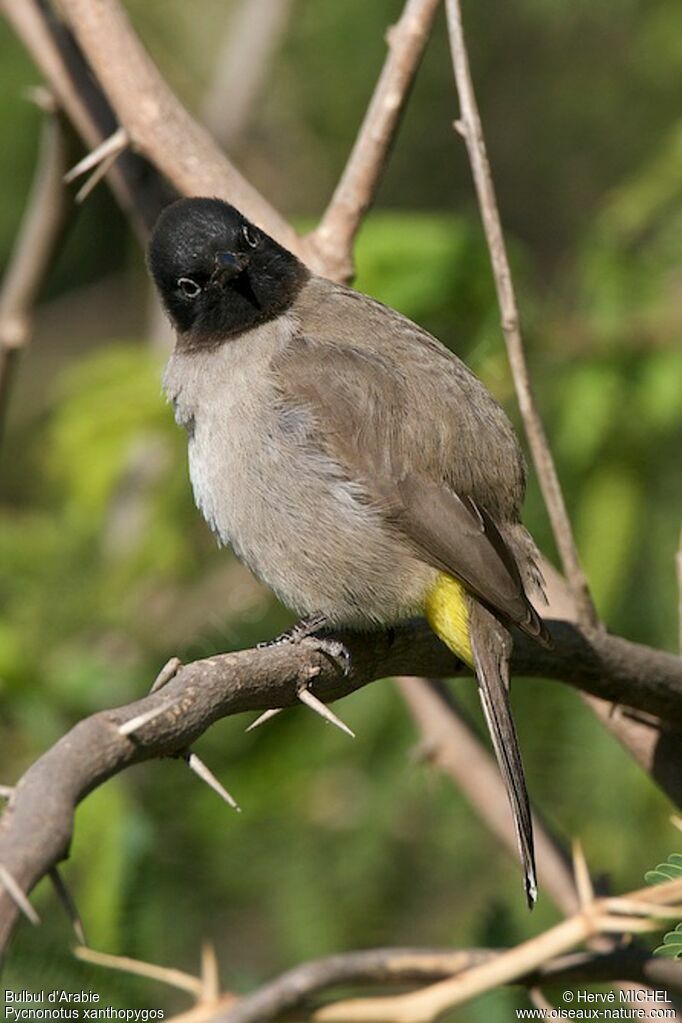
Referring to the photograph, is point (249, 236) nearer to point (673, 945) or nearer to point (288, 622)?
point (288, 622)

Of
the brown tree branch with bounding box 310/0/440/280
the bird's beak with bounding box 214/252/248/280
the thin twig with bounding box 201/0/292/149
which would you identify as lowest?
the bird's beak with bounding box 214/252/248/280

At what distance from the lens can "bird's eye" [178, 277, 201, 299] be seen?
4113mm

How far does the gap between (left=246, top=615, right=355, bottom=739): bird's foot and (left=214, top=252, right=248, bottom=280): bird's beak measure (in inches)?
38.6

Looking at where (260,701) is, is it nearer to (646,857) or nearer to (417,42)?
(417,42)

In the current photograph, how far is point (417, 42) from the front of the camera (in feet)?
13.2

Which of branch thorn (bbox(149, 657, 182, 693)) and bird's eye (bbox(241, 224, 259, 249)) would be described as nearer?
branch thorn (bbox(149, 657, 182, 693))

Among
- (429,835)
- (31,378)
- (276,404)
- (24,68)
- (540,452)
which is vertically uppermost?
(24,68)

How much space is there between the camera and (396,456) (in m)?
3.69

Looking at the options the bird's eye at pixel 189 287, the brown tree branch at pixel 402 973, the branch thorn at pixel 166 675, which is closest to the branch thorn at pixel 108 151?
the bird's eye at pixel 189 287

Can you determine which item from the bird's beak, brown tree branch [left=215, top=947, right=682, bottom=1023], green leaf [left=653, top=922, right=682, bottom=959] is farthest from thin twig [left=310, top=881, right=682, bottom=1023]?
the bird's beak

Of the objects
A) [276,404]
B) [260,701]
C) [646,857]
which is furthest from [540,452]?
[646,857]

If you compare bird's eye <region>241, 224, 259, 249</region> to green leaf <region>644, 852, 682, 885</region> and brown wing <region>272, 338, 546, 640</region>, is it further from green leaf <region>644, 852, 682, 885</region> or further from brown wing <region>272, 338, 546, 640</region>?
green leaf <region>644, 852, 682, 885</region>

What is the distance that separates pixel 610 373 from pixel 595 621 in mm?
1873

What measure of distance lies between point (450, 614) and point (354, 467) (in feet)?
1.52
